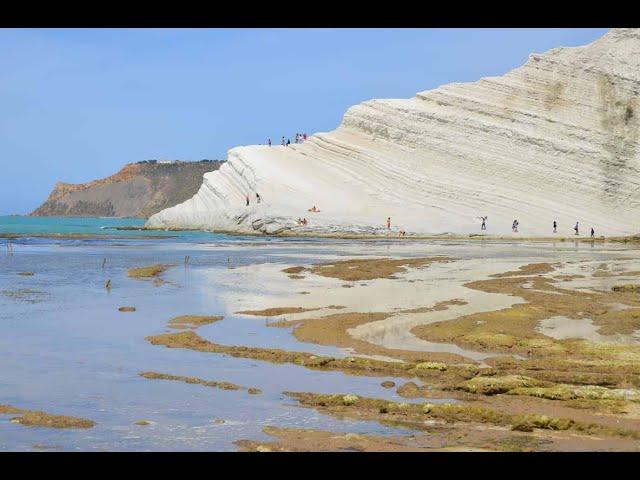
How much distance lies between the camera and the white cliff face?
5269 cm

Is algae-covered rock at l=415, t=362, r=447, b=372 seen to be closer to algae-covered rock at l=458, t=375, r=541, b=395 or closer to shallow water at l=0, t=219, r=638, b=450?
shallow water at l=0, t=219, r=638, b=450

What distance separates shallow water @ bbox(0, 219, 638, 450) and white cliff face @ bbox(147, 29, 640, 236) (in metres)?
29.8

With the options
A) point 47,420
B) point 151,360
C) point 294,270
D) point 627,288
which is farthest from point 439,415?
point 294,270

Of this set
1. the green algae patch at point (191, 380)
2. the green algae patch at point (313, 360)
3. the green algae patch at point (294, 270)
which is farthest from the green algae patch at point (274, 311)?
the green algae patch at point (294, 270)

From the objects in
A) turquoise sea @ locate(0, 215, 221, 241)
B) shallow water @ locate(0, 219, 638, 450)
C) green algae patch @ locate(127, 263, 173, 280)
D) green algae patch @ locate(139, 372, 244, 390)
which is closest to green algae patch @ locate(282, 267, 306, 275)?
shallow water @ locate(0, 219, 638, 450)

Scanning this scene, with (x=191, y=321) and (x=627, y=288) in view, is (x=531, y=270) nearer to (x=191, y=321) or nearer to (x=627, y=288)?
(x=627, y=288)

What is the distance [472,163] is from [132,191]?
12471cm

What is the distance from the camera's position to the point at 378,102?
61.8 m

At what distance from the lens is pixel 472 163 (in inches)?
2226

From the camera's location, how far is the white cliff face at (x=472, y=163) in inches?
2074
